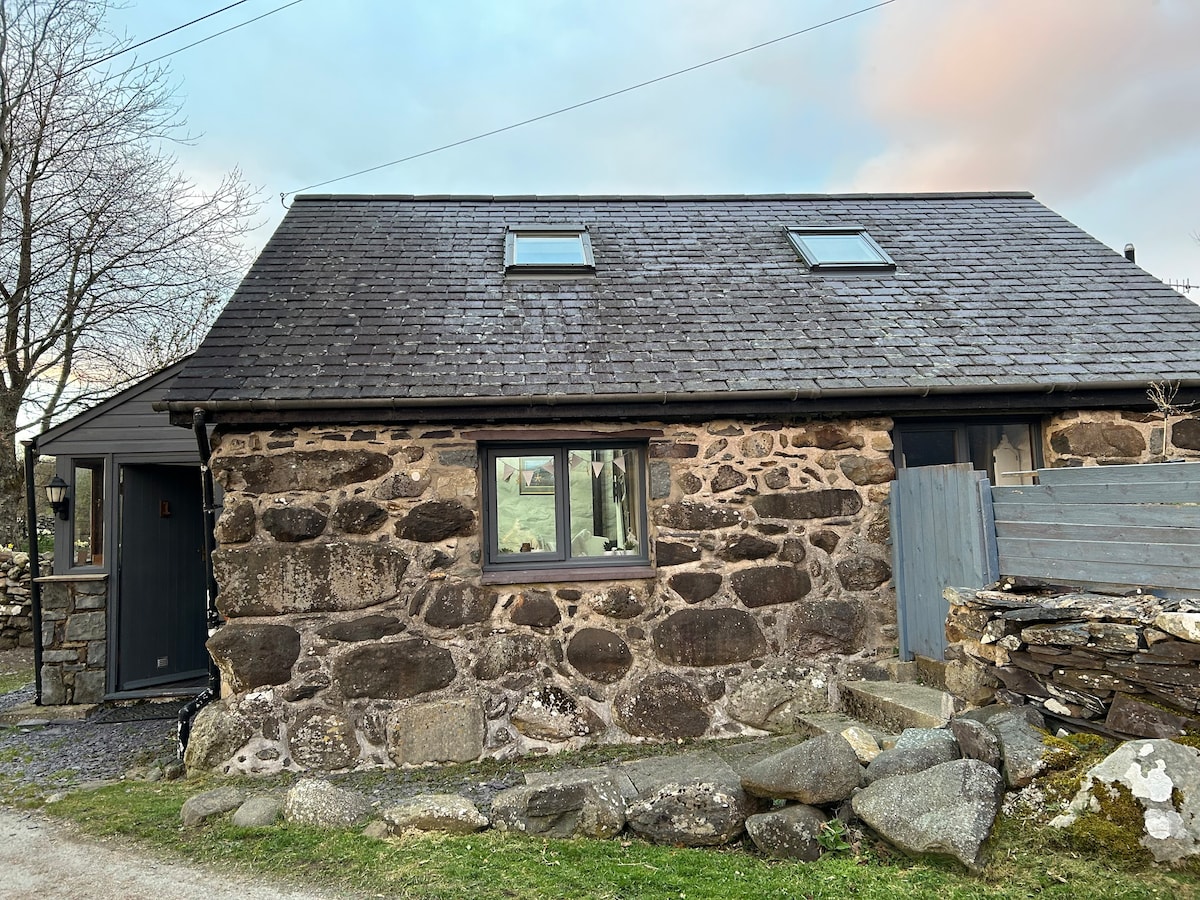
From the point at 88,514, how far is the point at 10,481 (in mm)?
5647

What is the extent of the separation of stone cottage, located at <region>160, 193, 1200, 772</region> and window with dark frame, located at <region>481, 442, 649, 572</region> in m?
0.02

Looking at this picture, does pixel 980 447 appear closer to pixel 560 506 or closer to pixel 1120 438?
pixel 1120 438

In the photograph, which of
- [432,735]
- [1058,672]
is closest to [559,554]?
[432,735]

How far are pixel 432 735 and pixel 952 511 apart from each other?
4.04m

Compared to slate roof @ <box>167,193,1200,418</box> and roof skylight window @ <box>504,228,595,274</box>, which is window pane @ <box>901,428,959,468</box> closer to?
slate roof @ <box>167,193,1200,418</box>

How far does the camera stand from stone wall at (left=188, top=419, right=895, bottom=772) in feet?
18.7

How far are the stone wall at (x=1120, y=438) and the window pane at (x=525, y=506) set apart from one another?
4.18 m

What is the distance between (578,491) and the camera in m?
6.29

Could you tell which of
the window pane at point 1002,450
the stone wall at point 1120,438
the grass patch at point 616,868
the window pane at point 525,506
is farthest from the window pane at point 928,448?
the grass patch at point 616,868

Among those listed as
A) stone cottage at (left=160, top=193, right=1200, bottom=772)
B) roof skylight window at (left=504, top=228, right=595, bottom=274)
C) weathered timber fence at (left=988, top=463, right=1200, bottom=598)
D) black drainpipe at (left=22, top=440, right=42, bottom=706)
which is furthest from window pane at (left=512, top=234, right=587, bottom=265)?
black drainpipe at (left=22, top=440, right=42, bottom=706)

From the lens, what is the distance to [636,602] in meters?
5.98

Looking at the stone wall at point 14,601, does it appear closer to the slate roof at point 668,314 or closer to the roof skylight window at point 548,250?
the slate roof at point 668,314

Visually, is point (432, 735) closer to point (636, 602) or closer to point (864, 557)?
point (636, 602)

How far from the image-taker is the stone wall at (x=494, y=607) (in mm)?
5695
